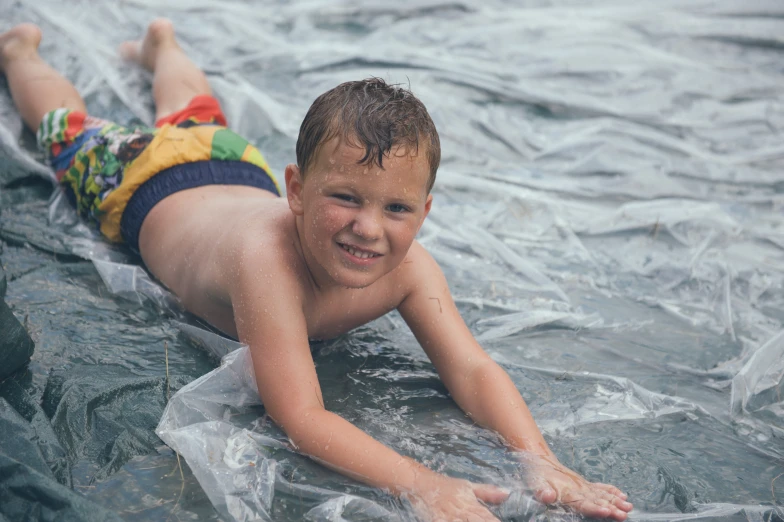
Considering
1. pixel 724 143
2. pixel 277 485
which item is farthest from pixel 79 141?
pixel 724 143

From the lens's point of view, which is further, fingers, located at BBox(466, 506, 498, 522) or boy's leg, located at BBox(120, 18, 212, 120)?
Answer: boy's leg, located at BBox(120, 18, 212, 120)

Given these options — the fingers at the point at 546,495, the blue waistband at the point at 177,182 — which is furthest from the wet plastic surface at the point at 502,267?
the blue waistband at the point at 177,182

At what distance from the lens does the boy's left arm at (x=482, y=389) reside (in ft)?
5.54

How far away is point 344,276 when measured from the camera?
184 centimetres

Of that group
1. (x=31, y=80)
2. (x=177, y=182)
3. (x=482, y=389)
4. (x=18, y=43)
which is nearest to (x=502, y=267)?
(x=482, y=389)

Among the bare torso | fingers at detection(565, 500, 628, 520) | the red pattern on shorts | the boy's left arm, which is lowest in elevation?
fingers at detection(565, 500, 628, 520)

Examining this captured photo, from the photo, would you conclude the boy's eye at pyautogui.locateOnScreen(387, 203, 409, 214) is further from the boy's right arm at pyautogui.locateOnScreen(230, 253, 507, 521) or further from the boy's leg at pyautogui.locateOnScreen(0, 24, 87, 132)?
the boy's leg at pyautogui.locateOnScreen(0, 24, 87, 132)

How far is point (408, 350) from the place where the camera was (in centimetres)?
230

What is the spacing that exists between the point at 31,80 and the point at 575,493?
2.67 meters

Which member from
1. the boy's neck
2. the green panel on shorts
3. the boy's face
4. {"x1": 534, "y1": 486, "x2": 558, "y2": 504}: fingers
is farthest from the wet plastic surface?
the green panel on shorts

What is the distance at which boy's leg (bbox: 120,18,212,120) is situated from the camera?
3246 mm

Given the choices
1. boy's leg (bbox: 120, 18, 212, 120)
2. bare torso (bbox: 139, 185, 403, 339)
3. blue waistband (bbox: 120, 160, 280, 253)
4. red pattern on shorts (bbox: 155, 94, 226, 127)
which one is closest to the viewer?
bare torso (bbox: 139, 185, 403, 339)

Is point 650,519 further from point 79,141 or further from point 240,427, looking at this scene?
point 79,141

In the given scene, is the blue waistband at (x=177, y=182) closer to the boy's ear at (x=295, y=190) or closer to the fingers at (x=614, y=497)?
the boy's ear at (x=295, y=190)
